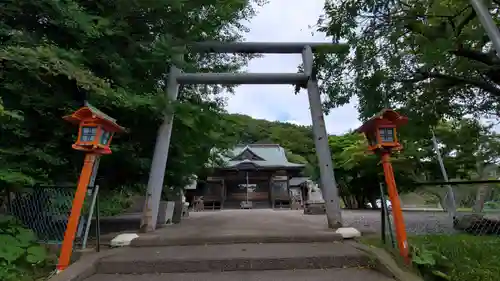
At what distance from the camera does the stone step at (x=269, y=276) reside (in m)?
3.16

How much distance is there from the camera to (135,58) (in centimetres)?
497

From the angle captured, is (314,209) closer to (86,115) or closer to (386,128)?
(386,128)

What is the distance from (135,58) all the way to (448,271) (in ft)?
16.6

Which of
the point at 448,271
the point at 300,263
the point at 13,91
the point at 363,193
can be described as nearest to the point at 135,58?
the point at 13,91

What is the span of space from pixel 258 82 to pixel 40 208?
14.1 ft

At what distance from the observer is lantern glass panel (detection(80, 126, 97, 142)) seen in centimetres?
349

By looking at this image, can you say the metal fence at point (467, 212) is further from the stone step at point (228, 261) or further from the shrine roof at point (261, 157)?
the shrine roof at point (261, 157)

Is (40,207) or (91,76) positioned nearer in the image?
(91,76)

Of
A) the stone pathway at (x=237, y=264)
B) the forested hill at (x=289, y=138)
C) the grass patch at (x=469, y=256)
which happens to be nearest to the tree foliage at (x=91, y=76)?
the stone pathway at (x=237, y=264)

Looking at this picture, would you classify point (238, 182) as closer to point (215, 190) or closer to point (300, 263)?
point (215, 190)

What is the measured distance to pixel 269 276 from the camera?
3.24 meters

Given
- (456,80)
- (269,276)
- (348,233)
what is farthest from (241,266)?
(456,80)

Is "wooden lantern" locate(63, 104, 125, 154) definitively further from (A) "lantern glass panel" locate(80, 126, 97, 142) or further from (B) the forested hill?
(B) the forested hill

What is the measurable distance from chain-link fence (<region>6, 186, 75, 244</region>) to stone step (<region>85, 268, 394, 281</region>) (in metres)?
1.27
